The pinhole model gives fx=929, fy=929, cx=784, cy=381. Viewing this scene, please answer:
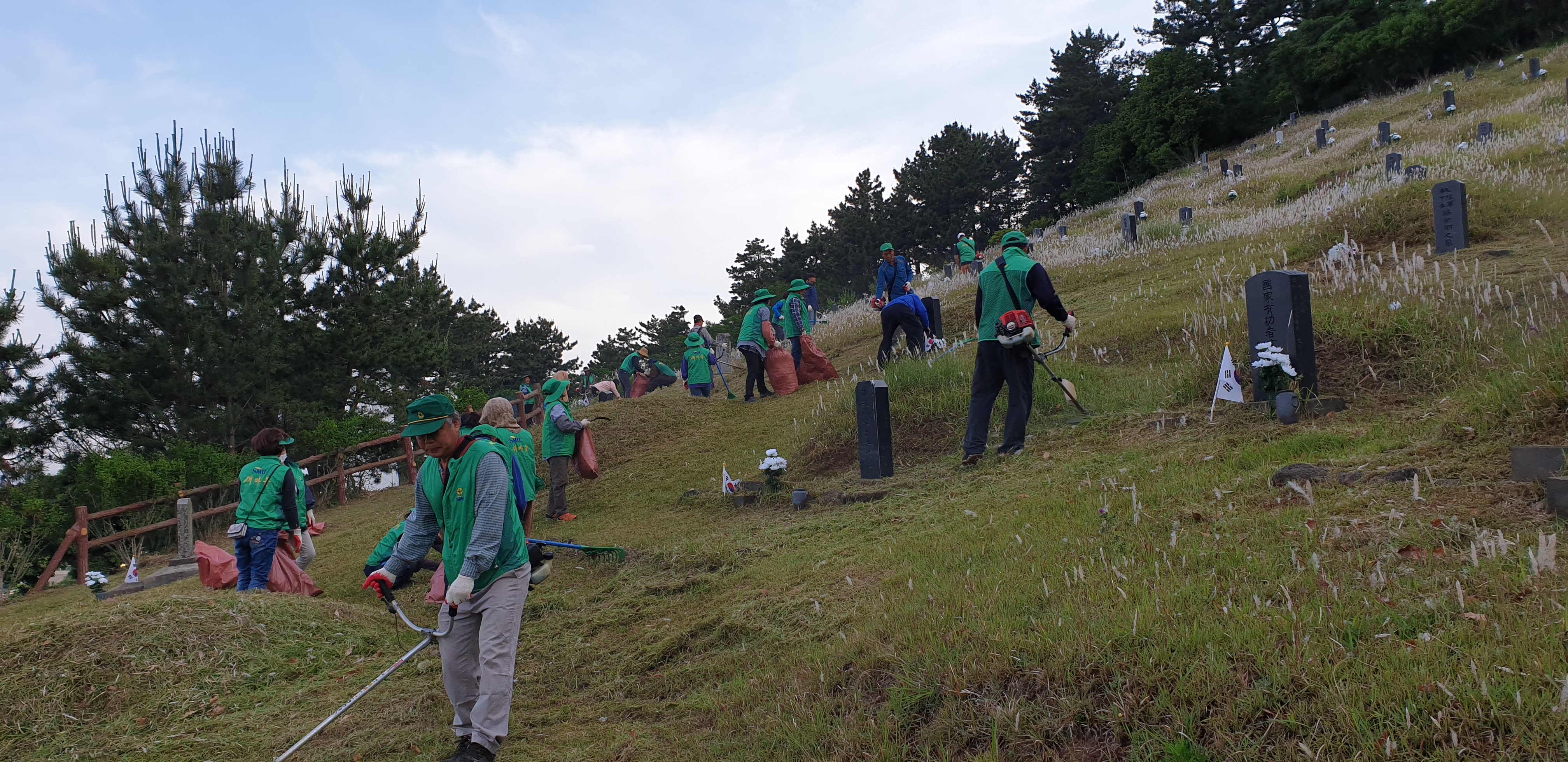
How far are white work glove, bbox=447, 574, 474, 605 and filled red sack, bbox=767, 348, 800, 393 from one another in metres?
11.3

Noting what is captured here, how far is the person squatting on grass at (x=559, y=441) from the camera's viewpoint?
11.3 m

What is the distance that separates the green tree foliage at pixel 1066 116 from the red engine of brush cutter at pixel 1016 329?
148 feet

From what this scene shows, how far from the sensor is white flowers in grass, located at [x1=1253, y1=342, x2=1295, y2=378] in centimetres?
713

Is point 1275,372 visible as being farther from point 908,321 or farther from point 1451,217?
point 908,321

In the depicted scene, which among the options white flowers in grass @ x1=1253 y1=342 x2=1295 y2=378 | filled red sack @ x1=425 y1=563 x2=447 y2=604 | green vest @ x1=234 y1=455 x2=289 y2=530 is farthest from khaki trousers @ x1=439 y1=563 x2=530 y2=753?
white flowers in grass @ x1=1253 y1=342 x2=1295 y2=378

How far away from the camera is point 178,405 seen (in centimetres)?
2105

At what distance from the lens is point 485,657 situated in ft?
14.3

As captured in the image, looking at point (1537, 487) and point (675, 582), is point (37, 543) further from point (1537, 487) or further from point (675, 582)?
point (1537, 487)

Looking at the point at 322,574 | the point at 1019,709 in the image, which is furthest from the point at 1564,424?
the point at 322,574

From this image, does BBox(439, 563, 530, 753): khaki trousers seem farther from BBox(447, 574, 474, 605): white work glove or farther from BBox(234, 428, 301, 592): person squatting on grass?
BBox(234, 428, 301, 592): person squatting on grass

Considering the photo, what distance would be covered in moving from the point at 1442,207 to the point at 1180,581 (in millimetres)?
10584

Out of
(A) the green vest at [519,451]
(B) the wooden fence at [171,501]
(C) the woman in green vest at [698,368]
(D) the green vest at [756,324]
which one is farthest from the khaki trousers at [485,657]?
(C) the woman in green vest at [698,368]

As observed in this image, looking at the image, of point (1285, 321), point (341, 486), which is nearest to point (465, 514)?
point (1285, 321)

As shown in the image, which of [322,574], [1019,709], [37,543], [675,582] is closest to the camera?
[1019,709]
